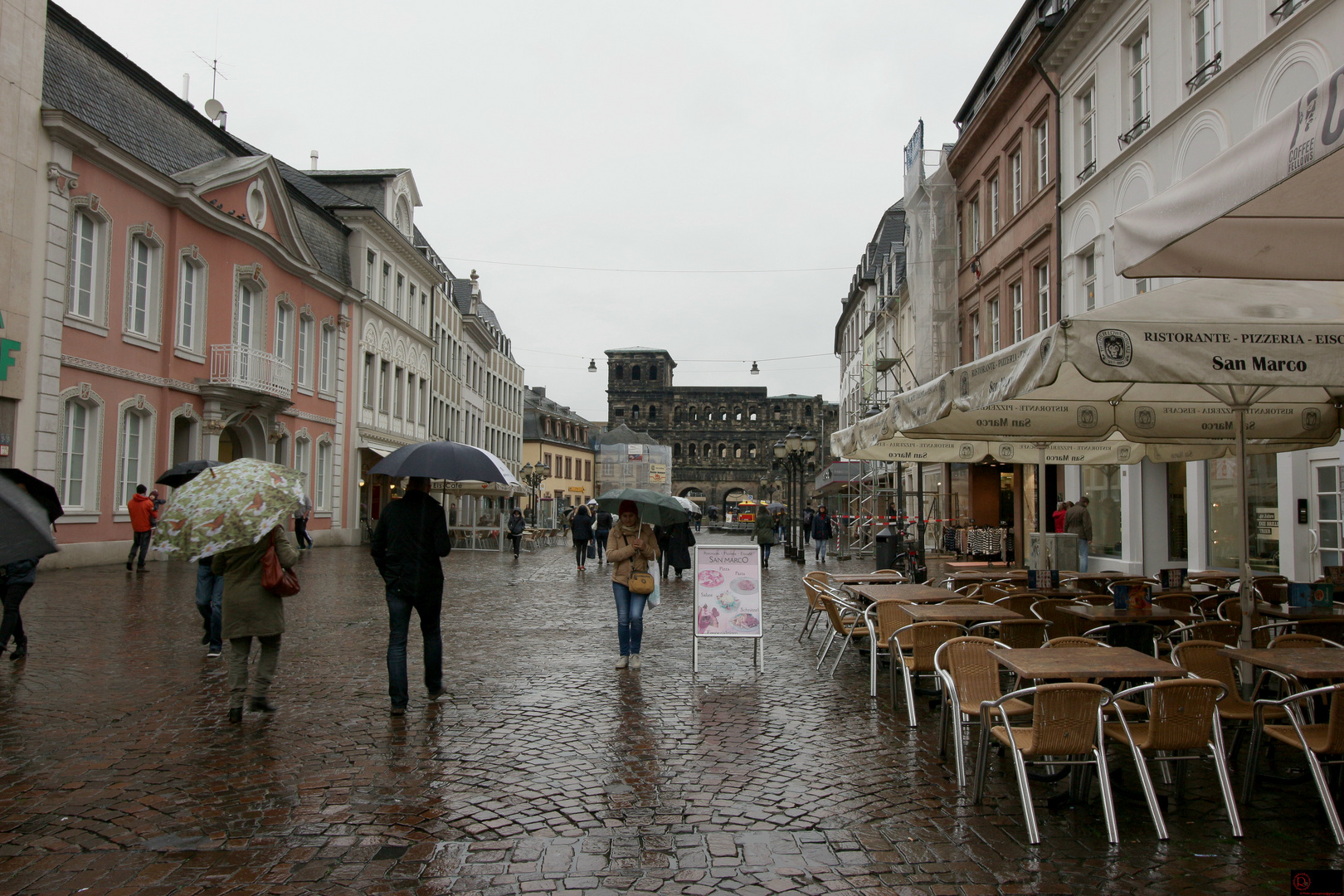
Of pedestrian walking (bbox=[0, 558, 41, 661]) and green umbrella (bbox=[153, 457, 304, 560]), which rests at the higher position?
green umbrella (bbox=[153, 457, 304, 560])

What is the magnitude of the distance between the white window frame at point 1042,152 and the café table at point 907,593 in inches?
491

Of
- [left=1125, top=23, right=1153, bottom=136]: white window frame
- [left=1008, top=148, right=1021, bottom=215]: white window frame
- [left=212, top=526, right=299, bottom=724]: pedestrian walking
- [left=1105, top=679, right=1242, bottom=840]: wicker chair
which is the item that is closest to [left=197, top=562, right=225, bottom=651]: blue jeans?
[left=212, top=526, right=299, bottom=724]: pedestrian walking

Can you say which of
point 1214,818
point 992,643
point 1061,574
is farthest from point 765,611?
point 1214,818

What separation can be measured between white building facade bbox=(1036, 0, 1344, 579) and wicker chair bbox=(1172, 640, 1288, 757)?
593cm

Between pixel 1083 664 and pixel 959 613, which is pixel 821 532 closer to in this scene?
pixel 959 613

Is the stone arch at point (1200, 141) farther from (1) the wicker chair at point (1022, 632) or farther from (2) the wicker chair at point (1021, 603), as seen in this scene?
(1) the wicker chair at point (1022, 632)

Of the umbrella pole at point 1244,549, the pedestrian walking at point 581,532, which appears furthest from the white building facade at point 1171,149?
the pedestrian walking at point 581,532

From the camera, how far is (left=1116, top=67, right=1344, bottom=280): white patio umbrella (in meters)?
3.00

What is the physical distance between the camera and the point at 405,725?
6.69 m

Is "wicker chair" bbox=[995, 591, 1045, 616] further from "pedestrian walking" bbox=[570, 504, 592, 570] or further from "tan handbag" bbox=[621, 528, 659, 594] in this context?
"pedestrian walking" bbox=[570, 504, 592, 570]

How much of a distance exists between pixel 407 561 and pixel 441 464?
81cm

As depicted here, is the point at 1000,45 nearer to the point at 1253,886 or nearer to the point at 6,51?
the point at 6,51

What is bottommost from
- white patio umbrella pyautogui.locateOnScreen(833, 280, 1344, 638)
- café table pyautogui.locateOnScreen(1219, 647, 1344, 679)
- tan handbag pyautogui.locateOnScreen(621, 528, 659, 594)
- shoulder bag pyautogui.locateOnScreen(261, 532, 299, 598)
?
café table pyautogui.locateOnScreen(1219, 647, 1344, 679)

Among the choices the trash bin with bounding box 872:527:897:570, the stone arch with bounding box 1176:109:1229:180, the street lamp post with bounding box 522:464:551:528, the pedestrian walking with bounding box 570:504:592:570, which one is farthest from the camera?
the street lamp post with bounding box 522:464:551:528
